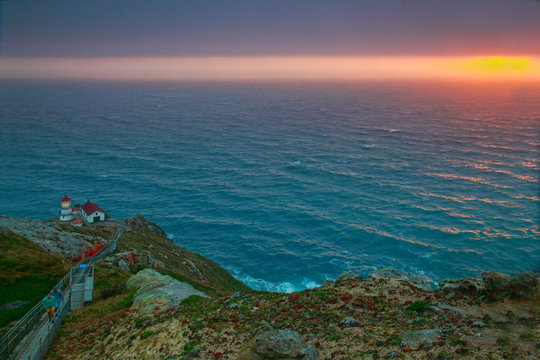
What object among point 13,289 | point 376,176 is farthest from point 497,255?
point 13,289

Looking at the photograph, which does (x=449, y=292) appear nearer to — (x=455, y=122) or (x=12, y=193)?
(x=12, y=193)

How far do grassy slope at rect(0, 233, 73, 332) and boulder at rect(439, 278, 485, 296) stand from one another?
97.7 feet

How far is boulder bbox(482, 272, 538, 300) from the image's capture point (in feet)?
62.3

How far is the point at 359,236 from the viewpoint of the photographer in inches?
2859

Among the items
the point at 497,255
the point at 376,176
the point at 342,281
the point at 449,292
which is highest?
the point at 449,292

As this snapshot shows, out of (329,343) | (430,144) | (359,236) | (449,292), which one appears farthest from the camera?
(430,144)

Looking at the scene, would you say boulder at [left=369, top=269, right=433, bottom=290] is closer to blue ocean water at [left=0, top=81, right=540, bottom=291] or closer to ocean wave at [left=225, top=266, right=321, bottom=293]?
ocean wave at [left=225, top=266, right=321, bottom=293]

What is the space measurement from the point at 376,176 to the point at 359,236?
32823mm

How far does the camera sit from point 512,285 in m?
19.4

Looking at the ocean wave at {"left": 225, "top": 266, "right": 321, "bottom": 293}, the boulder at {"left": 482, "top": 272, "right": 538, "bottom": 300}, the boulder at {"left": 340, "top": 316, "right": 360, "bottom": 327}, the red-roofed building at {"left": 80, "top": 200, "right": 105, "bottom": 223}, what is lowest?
the ocean wave at {"left": 225, "top": 266, "right": 321, "bottom": 293}

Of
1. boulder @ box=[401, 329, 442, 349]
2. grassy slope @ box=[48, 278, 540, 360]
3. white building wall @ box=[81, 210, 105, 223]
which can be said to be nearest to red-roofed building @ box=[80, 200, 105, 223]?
white building wall @ box=[81, 210, 105, 223]

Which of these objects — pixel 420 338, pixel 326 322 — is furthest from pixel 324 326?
pixel 420 338

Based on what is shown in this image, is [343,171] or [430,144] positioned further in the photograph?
[430,144]

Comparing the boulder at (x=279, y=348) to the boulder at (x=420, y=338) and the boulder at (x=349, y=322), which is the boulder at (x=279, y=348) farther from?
the boulder at (x=420, y=338)
